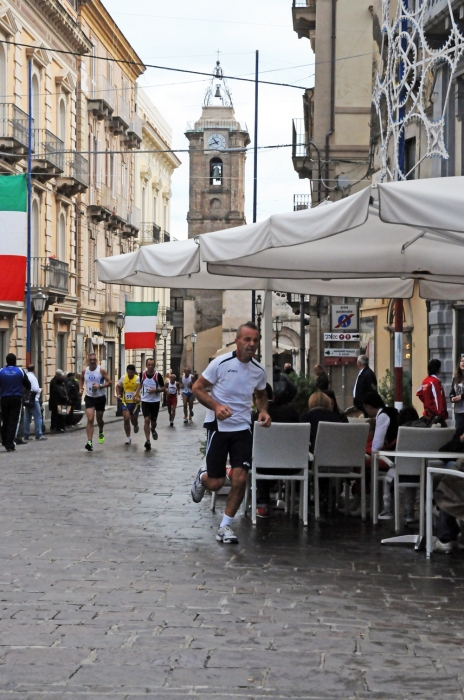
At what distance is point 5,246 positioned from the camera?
20.2 metres

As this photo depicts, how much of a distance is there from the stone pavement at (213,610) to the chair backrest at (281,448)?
0.58 meters

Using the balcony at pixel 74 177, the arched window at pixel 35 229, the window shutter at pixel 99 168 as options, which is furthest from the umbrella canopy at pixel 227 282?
the window shutter at pixel 99 168

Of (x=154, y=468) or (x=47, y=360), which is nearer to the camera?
(x=154, y=468)

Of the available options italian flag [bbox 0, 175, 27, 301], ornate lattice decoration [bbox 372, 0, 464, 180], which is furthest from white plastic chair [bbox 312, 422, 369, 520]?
italian flag [bbox 0, 175, 27, 301]

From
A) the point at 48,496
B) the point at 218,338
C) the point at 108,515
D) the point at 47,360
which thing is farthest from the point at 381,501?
the point at 218,338

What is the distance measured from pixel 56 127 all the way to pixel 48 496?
28.2 m

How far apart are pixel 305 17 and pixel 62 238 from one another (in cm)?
1154

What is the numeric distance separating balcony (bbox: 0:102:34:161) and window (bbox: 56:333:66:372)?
8.54 meters

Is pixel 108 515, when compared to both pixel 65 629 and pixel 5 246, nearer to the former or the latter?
pixel 65 629

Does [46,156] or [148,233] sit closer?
[46,156]

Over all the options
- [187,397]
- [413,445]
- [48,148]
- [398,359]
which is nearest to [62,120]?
[48,148]

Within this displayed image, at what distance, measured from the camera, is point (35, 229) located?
36.1 m

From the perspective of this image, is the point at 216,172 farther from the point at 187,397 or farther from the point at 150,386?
the point at 150,386

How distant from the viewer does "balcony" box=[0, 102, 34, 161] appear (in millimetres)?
31719
